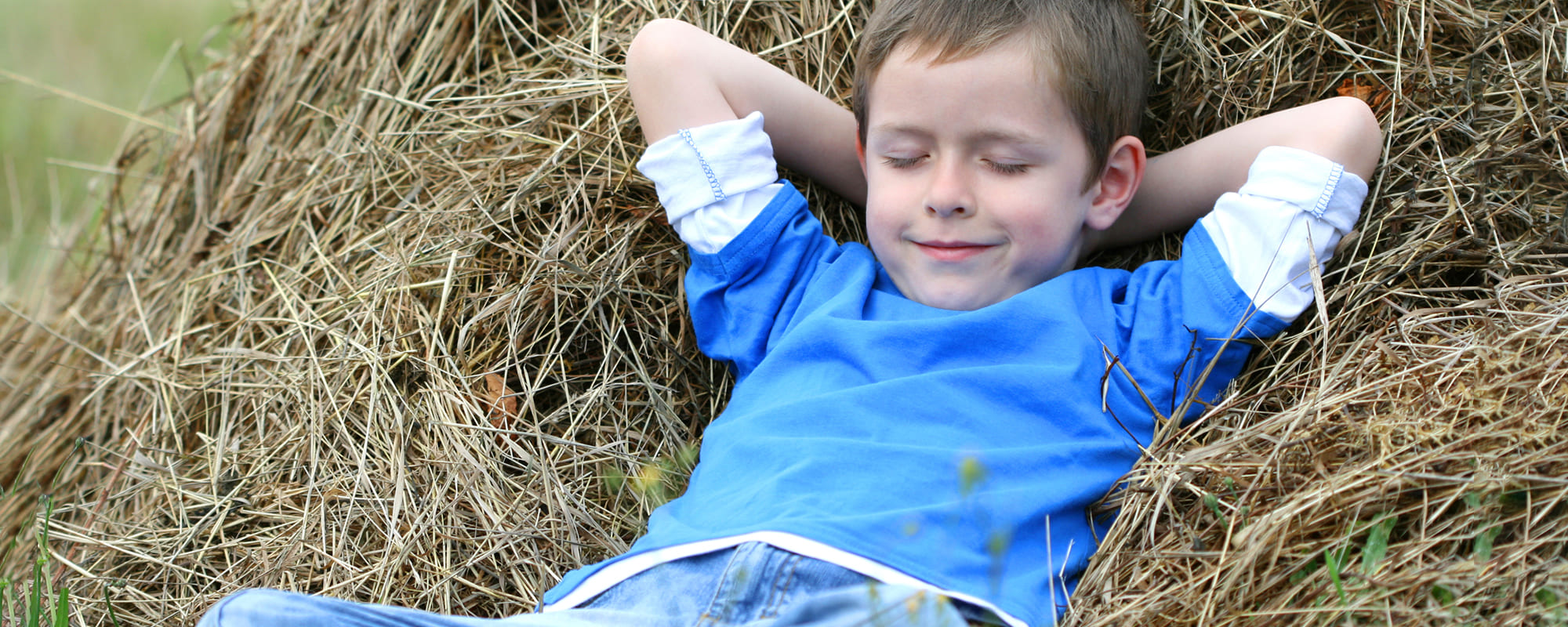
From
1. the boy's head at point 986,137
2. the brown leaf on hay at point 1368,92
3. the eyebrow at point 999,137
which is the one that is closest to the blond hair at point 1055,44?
the boy's head at point 986,137

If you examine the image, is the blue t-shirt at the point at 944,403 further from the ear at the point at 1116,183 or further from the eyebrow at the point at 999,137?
the eyebrow at the point at 999,137

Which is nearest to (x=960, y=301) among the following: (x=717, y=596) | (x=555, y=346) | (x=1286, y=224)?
(x=1286, y=224)

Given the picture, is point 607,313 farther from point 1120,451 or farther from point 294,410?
point 1120,451

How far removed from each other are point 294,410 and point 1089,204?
6.01 ft

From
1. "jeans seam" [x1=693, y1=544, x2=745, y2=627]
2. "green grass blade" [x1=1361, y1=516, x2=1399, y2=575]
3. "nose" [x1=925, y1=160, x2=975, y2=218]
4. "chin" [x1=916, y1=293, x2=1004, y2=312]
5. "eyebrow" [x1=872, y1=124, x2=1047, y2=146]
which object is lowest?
"jeans seam" [x1=693, y1=544, x2=745, y2=627]

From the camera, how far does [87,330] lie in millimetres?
2904

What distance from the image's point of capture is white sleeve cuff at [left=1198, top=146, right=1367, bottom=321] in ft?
6.41

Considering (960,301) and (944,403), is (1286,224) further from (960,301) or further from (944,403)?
→ (944,403)

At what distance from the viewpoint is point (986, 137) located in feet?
6.43

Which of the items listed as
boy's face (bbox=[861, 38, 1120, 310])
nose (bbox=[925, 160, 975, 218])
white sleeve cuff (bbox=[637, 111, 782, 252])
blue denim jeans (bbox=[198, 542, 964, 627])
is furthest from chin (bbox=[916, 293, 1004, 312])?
blue denim jeans (bbox=[198, 542, 964, 627])

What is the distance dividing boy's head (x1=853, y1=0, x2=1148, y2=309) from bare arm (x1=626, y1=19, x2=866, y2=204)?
0.80 feet

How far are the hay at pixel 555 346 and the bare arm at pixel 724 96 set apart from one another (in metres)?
0.18

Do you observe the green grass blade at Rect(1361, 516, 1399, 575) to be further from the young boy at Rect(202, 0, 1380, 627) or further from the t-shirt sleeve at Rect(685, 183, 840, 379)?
the t-shirt sleeve at Rect(685, 183, 840, 379)

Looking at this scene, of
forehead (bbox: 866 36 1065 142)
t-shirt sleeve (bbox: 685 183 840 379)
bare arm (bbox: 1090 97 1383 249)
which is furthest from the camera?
t-shirt sleeve (bbox: 685 183 840 379)
